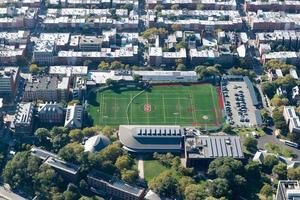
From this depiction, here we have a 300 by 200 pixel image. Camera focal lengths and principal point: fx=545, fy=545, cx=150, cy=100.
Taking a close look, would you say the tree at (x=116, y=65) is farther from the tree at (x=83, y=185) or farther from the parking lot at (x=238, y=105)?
the tree at (x=83, y=185)

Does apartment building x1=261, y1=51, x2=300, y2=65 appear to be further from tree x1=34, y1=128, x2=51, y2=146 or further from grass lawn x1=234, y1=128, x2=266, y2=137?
tree x1=34, y1=128, x2=51, y2=146

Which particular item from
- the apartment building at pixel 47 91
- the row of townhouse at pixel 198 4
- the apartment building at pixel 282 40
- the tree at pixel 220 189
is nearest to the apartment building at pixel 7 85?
the apartment building at pixel 47 91

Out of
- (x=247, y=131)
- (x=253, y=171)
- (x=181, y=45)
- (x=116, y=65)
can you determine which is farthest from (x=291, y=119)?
(x=116, y=65)

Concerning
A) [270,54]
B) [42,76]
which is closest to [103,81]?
[42,76]

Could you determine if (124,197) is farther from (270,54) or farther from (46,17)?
(46,17)

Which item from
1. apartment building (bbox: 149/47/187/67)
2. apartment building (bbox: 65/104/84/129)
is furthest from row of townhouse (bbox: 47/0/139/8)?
apartment building (bbox: 65/104/84/129)

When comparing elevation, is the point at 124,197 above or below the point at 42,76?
below
